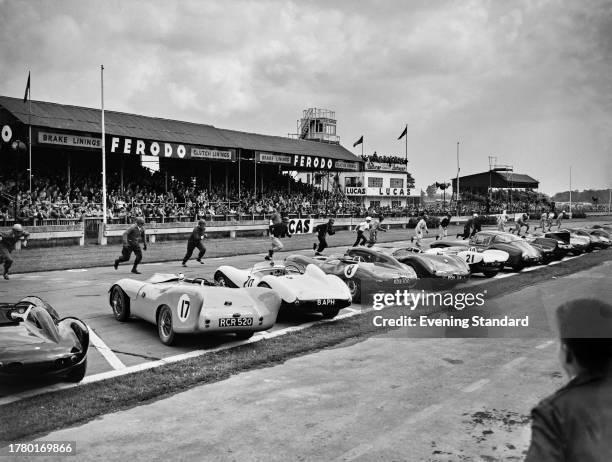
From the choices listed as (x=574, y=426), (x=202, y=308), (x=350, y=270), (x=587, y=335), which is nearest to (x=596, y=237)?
(x=350, y=270)

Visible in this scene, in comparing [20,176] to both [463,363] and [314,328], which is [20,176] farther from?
[463,363]

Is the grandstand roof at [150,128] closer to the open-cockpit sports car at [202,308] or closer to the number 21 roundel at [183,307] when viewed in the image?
the open-cockpit sports car at [202,308]

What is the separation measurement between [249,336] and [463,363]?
11.6ft

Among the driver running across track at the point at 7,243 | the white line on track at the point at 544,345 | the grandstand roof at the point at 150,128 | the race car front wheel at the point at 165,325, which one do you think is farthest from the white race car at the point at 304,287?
the grandstand roof at the point at 150,128

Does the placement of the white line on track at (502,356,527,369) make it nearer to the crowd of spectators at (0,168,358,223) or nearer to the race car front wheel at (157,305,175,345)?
the race car front wheel at (157,305,175,345)

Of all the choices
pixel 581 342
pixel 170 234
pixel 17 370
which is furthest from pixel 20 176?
pixel 581 342

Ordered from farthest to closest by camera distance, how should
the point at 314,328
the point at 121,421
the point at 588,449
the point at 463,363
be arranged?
the point at 314,328
the point at 463,363
the point at 121,421
the point at 588,449

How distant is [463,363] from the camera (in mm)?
8492

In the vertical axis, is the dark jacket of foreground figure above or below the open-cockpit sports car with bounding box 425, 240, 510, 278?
above

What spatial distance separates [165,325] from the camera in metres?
9.79

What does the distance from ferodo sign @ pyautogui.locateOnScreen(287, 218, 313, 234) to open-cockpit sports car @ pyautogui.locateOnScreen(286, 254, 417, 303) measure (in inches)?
878

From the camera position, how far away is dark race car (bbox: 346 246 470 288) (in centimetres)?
1516

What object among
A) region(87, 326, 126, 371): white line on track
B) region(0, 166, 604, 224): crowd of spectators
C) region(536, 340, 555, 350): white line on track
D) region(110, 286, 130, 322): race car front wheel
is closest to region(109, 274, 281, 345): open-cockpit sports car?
region(110, 286, 130, 322): race car front wheel

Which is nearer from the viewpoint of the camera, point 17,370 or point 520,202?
point 17,370
